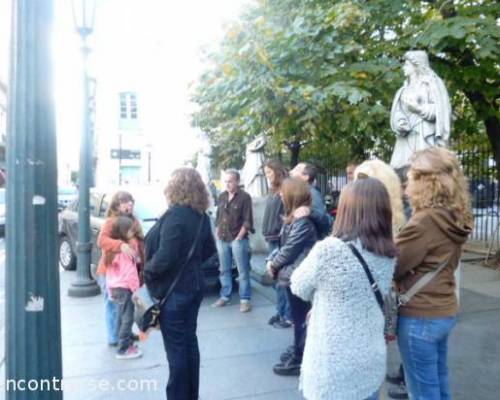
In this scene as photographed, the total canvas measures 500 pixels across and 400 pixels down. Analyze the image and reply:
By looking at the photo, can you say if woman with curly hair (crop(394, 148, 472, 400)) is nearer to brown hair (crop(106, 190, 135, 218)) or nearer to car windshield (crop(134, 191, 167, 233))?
brown hair (crop(106, 190, 135, 218))

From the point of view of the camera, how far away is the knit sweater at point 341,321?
7.31 ft

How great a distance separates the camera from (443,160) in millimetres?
2600

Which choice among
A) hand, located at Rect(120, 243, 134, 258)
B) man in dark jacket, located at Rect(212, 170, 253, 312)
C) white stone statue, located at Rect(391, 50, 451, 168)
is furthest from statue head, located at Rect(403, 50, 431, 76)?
hand, located at Rect(120, 243, 134, 258)

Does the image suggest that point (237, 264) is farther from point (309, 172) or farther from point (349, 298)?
point (349, 298)

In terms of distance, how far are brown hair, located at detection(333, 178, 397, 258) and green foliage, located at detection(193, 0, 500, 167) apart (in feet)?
11.3

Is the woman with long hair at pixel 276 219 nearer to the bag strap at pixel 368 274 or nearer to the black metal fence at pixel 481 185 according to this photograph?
the bag strap at pixel 368 274

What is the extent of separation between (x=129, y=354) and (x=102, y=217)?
4.16 meters

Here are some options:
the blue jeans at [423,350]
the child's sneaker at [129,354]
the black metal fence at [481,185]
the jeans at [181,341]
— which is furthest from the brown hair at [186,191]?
the black metal fence at [481,185]

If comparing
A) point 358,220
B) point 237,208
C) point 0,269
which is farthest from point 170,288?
point 0,269

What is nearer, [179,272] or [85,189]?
[179,272]

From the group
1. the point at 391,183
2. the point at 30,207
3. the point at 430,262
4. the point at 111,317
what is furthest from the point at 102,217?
the point at 430,262

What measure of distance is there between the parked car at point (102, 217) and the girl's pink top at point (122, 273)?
245 centimetres

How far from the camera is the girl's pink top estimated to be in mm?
4605

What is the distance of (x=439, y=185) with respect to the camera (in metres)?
2.59
